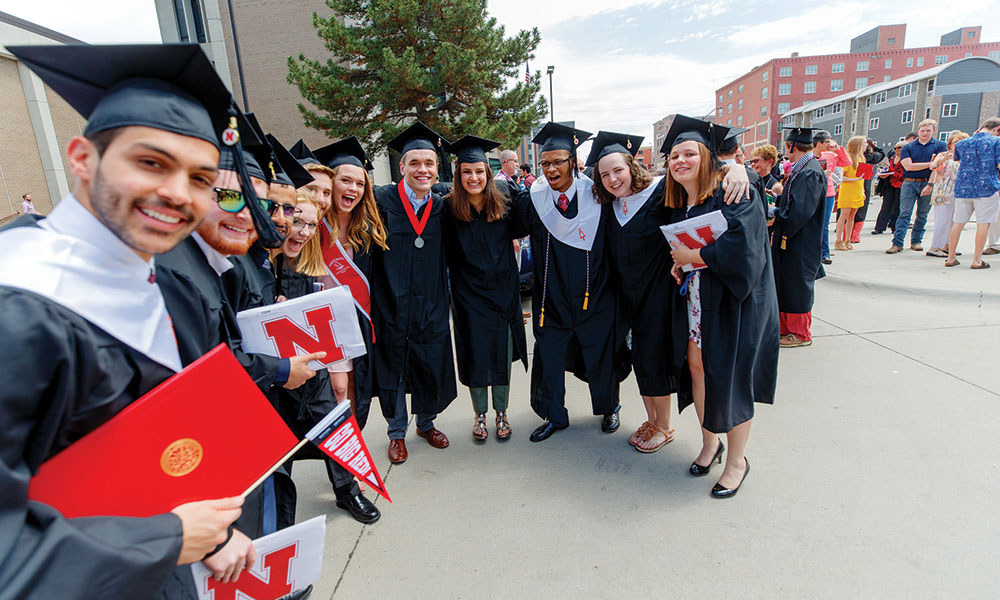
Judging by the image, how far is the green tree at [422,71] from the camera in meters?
13.5

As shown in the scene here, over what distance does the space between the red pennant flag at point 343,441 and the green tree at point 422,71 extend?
13152 millimetres

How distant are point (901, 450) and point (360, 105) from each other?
1488 centimetres

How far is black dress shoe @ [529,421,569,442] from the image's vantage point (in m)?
3.23

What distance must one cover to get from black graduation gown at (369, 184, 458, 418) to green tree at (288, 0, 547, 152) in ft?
38.1

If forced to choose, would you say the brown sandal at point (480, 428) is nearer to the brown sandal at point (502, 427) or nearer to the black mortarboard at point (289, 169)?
the brown sandal at point (502, 427)

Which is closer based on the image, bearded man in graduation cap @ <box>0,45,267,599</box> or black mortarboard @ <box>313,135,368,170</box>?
bearded man in graduation cap @ <box>0,45,267,599</box>

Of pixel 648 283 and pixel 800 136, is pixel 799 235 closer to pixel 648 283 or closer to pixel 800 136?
pixel 800 136

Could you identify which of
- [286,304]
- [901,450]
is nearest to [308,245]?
[286,304]

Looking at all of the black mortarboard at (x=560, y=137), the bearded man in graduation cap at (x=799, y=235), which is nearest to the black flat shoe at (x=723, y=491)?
the black mortarboard at (x=560, y=137)

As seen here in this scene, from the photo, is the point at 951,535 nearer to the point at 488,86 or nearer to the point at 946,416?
the point at 946,416

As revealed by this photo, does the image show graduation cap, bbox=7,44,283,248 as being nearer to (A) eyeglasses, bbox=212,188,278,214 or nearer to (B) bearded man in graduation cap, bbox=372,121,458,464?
(A) eyeglasses, bbox=212,188,278,214

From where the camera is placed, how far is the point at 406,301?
300cm

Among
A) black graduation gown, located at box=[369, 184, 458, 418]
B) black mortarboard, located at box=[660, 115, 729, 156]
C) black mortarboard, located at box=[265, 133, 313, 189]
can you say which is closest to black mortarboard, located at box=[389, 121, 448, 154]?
black graduation gown, located at box=[369, 184, 458, 418]

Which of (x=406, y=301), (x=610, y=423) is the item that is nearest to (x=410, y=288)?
(x=406, y=301)
